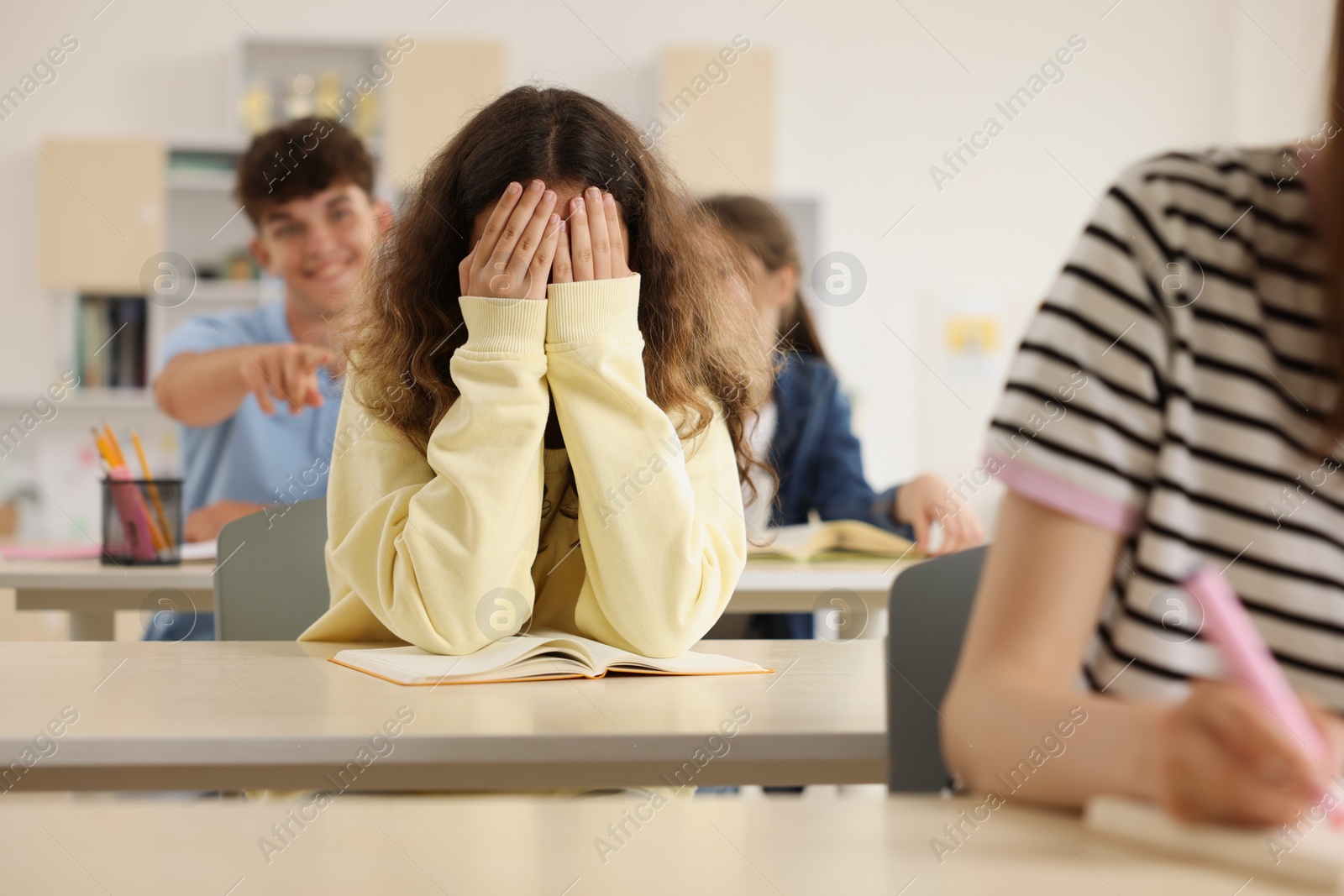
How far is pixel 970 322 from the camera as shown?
4621 mm

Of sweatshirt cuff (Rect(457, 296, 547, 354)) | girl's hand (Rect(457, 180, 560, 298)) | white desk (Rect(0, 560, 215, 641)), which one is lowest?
white desk (Rect(0, 560, 215, 641))

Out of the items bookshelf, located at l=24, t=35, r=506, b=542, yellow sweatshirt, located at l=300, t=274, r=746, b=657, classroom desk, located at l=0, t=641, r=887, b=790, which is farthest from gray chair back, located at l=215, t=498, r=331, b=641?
bookshelf, located at l=24, t=35, r=506, b=542

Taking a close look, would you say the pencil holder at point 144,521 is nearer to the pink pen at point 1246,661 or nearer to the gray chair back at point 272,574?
the gray chair back at point 272,574

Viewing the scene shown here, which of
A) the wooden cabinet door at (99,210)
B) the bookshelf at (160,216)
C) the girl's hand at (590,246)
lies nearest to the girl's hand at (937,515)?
the girl's hand at (590,246)

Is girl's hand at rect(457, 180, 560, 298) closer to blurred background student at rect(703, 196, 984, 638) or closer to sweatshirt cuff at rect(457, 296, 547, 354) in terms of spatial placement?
sweatshirt cuff at rect(457, 296, 547, 354)

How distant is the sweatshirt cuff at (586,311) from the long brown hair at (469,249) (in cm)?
12

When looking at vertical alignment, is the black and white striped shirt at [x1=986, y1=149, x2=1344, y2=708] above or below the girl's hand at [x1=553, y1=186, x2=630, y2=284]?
below

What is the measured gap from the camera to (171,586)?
1.71m

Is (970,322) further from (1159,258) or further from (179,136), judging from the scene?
(1159,258)

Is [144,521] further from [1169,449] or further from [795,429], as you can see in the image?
[1169,449]

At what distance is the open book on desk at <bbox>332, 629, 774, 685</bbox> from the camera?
105cm

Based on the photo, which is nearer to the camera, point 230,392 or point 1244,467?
point 1244,467

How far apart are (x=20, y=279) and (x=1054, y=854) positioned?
451 centimetres

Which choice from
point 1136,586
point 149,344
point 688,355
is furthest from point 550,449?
point 149,344
